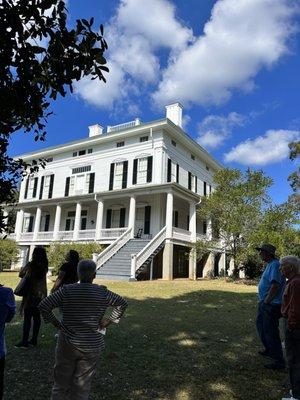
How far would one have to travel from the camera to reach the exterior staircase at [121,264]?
21.1 m

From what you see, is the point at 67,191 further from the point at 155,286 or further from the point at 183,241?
the point at 155,286

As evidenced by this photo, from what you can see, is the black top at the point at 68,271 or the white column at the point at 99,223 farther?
the white column at the point at 99,223

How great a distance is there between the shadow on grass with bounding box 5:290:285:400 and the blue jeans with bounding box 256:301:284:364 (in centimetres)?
29

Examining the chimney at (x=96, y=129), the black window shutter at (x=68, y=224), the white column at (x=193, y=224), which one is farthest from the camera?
the chimney at (x=96, y=129)

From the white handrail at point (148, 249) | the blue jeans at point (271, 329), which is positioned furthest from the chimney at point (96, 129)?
the blue jeans at point (271, 329)

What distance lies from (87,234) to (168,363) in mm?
23040

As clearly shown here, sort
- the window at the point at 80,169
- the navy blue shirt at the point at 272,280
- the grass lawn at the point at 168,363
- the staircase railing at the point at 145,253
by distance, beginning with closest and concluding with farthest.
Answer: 1. the grass lawn at the point at 168,363
2. the navy blue shirt at the point at 272,280
3. the staircase railing at the point at 145,253
4. the window at the point at 80,169

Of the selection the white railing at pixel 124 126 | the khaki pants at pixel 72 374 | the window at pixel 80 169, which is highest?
the white railing at pixel 124 126

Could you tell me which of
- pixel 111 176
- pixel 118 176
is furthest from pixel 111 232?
pixel 111 176

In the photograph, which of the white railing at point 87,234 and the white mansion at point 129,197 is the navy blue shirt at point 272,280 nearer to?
the white mansion at point 129,197

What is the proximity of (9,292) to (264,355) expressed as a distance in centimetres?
441

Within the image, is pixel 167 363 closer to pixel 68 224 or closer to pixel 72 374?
pixel 72 374

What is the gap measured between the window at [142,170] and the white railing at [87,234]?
→ 496 centimetres

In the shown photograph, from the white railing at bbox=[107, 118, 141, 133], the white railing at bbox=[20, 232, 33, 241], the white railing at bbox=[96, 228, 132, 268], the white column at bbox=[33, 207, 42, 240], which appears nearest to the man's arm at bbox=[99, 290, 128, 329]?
the white railing at bbox=[96, 228, 132, 268]
